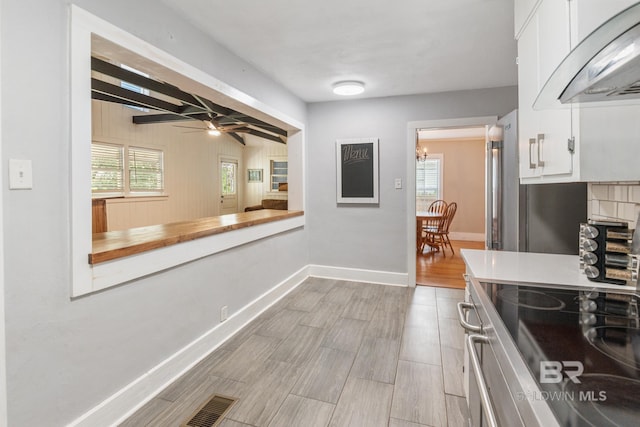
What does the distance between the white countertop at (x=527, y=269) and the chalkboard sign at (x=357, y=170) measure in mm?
2261

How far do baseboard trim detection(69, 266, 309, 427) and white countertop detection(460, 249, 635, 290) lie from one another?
1897mm

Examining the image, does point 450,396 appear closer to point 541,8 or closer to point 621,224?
point 621,224

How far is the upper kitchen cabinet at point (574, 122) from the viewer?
111cm

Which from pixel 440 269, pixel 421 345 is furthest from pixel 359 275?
pixel 421 345

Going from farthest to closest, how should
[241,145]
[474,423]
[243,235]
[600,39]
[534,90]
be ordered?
1. [241,145]
2. [243,235]
3. [534,90]
4. [474,423]
5. [600,39]

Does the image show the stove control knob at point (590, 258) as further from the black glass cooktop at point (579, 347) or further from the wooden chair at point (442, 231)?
the wooden chair at point (442, 231)

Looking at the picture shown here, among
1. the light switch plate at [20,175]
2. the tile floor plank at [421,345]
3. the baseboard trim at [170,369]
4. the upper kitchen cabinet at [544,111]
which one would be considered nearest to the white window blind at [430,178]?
the baseboard trim at [170,369]

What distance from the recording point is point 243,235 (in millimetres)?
2848

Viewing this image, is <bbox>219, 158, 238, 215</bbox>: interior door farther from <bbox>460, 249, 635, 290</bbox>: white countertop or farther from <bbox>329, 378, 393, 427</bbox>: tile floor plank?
<bbox>460, 249, 635, 290</bbox>: white countertop

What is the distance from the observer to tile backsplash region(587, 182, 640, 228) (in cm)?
138

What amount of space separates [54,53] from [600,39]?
196 cm

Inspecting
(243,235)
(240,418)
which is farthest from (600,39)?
(243,235)

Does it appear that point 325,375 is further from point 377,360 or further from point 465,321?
point 465,321

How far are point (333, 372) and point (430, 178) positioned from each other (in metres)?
6.36
